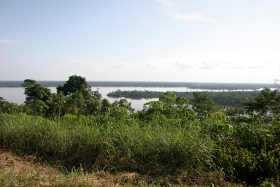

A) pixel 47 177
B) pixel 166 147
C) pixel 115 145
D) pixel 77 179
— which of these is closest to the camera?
pixel 77 179

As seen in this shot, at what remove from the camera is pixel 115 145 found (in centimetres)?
341

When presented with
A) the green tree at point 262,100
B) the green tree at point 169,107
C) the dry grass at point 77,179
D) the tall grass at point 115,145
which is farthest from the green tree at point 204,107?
the green tree at point 262,100

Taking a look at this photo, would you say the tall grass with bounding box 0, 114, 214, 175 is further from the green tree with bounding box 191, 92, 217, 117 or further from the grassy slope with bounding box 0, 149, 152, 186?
the green tree with bounding box 191, 92, 217, 117

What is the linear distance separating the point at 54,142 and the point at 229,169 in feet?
8.72

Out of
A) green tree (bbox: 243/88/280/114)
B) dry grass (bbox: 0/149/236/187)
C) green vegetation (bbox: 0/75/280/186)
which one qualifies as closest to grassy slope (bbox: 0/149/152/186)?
dry grass (bbox: 0/149/236/187)

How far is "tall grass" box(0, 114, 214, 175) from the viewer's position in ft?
10.0

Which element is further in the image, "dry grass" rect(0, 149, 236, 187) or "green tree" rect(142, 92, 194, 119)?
"green tree" rect(142, 92, 194, 119)

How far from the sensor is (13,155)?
3.58 meters

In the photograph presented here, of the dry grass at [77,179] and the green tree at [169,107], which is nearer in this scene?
the dry grass at [77,179]

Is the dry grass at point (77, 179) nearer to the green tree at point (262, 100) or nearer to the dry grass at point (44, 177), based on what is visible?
the dry grass at point (44, 177)

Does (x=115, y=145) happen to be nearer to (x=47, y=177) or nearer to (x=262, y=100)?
(x=47, y=177)

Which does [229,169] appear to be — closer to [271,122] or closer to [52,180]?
[271,122]

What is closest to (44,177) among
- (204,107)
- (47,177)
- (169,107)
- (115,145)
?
(47,177)

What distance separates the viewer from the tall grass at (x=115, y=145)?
306 centimetres
